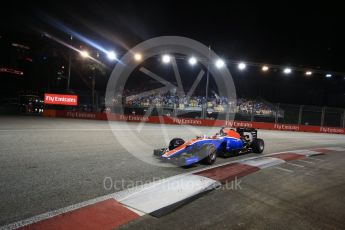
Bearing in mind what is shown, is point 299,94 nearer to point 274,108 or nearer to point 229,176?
point 274,108

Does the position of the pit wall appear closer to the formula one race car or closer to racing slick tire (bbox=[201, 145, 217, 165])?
the formula one race car

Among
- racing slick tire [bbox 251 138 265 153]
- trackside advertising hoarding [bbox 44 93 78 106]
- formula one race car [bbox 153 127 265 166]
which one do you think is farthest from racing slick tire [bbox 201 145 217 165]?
trackside advertising hoarding [bbox 44 93 78 106]

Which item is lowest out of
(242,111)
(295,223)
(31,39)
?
(295,223)

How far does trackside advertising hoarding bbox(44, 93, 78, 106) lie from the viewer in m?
24.3

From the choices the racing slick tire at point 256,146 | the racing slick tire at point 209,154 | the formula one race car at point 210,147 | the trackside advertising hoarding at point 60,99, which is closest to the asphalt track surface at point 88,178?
the formula one race car at point 210,147

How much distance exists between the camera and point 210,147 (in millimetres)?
7469

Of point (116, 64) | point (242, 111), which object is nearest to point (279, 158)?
point (242, 111)

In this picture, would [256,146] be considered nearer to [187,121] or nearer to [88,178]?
[88,178]

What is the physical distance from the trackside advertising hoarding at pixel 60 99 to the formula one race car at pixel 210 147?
18737mm

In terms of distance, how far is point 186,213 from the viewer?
13.5ft

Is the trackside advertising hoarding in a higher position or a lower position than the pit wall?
higher

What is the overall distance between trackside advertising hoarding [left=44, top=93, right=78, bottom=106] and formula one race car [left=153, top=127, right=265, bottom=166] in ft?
61.5

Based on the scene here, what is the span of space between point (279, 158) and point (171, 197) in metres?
5.88

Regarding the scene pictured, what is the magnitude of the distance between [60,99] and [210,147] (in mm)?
20496
